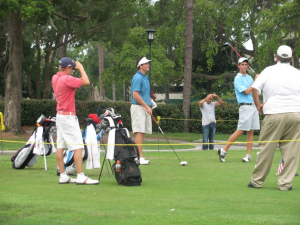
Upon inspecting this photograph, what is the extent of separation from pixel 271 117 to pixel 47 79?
34.6 metres

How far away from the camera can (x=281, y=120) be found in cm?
716

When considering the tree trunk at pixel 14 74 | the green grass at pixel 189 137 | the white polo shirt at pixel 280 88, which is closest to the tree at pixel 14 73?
the tree trunk at pixel 14 74

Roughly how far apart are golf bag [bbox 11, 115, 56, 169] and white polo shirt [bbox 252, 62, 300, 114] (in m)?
4.16

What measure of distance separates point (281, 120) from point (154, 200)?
2230mm

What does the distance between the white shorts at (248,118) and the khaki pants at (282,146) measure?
3542mm

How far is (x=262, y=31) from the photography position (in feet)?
105

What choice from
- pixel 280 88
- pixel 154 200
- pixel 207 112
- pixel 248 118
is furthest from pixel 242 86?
pixel 154 200

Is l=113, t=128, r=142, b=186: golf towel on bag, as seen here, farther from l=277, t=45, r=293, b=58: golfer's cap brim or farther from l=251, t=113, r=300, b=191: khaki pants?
l=277, t=45, r=293, b=58: golfer's cap brim

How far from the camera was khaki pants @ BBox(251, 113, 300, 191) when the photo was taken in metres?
7.13

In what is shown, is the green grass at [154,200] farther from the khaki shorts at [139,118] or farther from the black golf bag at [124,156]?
the khaki shorts at [139,118]

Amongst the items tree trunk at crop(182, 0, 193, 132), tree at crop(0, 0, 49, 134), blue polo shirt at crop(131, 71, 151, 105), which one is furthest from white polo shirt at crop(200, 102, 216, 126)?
tree trunk at crop(182, 0, 193, 132)

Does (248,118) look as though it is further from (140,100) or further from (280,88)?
(280,88)

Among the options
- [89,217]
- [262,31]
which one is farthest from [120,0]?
[89,217]

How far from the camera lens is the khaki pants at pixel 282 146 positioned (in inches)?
281
